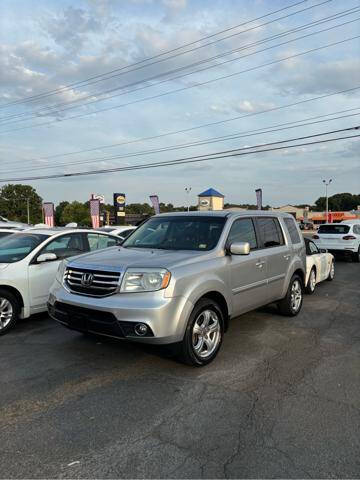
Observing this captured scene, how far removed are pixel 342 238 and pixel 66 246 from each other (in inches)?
488

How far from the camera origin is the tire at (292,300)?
677 cm

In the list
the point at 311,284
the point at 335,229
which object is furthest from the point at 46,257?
the point at 335,229

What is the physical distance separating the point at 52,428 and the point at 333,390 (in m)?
2.72

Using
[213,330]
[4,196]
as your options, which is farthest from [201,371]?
[4,196]

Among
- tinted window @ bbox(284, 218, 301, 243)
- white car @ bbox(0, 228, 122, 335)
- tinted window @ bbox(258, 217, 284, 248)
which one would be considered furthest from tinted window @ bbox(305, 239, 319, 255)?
white car @ bbox(0, 228, 122, 335)

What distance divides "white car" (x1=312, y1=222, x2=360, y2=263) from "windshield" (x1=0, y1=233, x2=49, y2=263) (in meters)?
12.8

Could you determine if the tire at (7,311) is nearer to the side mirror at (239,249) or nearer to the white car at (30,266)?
the white car at (30,266)

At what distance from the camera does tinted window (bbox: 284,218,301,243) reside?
7.08 metres

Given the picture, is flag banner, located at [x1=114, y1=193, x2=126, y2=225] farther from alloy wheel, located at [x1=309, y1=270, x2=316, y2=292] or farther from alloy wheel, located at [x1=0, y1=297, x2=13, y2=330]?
alloy wheel, located at [x1=0, y1=297, x2=13, y2=330]

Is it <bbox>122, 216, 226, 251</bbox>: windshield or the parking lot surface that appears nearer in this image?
the parking lot surface

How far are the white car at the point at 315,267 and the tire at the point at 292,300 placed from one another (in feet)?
7.25

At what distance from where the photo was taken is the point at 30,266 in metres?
6.40

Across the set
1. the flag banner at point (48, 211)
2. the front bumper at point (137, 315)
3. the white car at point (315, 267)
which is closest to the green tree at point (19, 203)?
the flag banner at point (48, 211)

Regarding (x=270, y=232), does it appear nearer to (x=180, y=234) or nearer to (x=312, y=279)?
(x=180, y=234)
